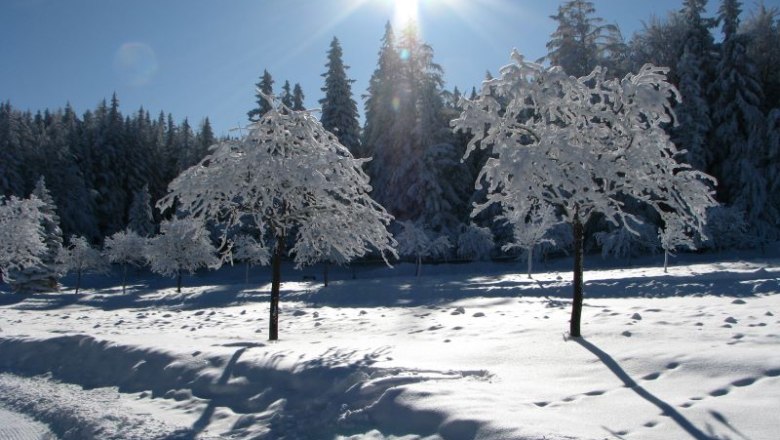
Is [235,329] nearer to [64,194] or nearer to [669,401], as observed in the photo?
[669,401]

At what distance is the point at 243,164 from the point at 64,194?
5945 cm

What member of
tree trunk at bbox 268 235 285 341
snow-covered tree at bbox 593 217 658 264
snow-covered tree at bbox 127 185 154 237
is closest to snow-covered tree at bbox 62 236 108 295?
snow-covered tree at bbox 127 185 154 237

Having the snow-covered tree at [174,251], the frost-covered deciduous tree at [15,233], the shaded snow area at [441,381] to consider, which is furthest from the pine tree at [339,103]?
the shaded snow area at [441,381]

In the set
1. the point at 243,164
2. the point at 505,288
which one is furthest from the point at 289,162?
Result: the point at 505,288

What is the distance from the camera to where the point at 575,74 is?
1604 inches

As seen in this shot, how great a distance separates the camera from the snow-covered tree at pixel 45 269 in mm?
40094

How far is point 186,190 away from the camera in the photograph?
11273 mm

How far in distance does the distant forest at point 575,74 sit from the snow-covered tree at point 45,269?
1687 cm

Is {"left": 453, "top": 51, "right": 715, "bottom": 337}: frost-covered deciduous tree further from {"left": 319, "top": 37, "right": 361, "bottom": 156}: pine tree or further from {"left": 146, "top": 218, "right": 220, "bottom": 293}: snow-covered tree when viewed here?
{"left": 319, "top": 37, "right": 361, "bottom": 156}: pine tree

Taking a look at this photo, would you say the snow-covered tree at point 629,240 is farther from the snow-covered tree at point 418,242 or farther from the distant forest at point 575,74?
the snow-covered tree at point 418,242

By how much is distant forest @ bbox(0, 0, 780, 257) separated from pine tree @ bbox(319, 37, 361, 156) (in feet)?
0.42

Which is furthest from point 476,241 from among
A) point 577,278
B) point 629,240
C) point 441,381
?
point 441,381

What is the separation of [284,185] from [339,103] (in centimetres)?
3989

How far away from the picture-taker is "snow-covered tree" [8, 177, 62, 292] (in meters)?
40.1
